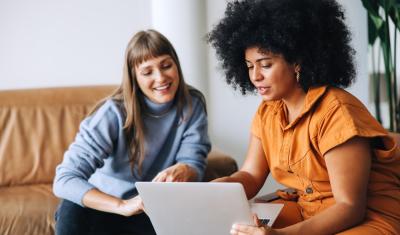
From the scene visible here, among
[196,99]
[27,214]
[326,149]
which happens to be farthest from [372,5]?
[27,214]

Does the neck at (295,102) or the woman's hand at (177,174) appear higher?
the neck at (295,102)

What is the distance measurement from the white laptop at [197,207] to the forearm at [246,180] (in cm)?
16

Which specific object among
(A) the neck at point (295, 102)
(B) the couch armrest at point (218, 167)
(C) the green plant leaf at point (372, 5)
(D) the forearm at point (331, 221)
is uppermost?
(C) the green plant leaf at point (372, 5)

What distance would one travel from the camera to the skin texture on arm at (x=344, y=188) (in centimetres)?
138

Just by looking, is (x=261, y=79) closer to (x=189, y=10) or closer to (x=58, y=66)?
(x=189, y=10)

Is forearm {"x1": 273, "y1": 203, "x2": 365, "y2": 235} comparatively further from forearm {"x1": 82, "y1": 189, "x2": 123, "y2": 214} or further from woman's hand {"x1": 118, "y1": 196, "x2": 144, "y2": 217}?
forearm {"x1": 82, "y1": 189, "x2": 123, "y2": 214}

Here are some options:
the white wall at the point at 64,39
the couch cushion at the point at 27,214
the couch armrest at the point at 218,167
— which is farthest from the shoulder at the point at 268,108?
the white wall at the point at 64,39

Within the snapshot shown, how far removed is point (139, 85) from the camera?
6.76 ft

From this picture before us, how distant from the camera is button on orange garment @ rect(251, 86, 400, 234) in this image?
140 centimetres

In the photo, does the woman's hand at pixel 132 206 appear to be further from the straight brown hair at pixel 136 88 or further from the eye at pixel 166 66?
the eye at pixel 166 66

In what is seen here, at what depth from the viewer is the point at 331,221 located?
1.39m

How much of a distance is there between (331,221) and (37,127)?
67.2 inches

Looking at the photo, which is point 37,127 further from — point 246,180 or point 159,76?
point 246,180

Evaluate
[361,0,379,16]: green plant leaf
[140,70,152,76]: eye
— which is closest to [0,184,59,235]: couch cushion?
[140,70,152,76]: eye
